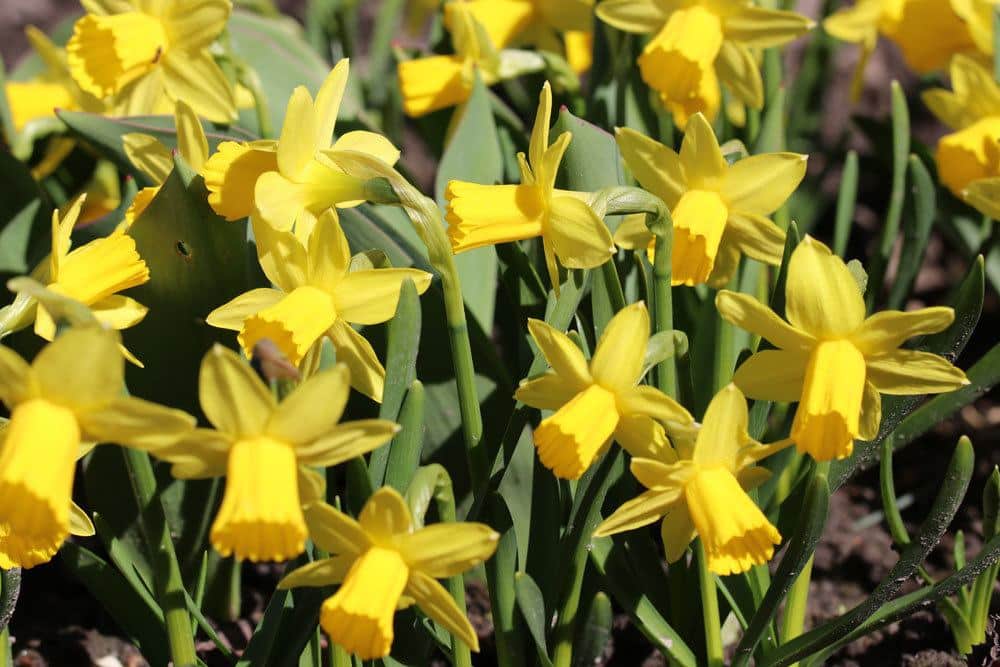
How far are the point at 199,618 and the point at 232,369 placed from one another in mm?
535

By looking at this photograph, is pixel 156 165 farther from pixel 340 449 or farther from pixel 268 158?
pixel 340 449

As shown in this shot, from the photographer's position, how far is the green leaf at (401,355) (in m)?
1.17

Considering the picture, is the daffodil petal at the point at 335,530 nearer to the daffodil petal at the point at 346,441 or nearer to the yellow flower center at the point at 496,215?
the daffodil petal at the point at 346,441

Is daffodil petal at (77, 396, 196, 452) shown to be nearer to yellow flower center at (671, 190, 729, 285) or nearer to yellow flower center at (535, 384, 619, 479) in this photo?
yellow flower center at (535, 384, 619, 479)

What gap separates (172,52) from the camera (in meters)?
1.73

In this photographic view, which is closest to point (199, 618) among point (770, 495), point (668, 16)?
point (770, 495)

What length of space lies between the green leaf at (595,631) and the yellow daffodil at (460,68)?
104cm

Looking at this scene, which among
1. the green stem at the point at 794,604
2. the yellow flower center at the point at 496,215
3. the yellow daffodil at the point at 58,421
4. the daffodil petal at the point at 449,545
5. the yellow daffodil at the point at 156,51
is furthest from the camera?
the yellow daffodil at the point at 156,51

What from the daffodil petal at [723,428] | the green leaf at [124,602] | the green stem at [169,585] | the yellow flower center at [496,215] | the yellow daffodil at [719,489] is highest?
the yellow flower center at [496,215]

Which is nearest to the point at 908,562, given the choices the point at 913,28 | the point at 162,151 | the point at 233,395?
the point at 233,395

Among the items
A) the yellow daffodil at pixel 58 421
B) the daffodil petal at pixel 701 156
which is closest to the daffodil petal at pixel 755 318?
the daffodil petal at pixel 701 156

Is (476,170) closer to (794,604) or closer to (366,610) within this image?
(794,604)

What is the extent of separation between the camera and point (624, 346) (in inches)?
43.1

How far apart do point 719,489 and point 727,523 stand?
37 millimetres
